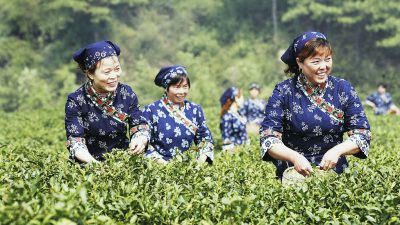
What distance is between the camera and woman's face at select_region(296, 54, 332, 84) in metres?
3.59

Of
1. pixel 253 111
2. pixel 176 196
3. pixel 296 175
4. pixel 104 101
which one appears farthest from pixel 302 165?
pixel 253 111

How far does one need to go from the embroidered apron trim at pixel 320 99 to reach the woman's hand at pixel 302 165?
473 mm

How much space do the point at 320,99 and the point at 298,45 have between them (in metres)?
0.40

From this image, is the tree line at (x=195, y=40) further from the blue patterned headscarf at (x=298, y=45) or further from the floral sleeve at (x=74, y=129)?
the blue patterned headscarf at (x=298, y=45)

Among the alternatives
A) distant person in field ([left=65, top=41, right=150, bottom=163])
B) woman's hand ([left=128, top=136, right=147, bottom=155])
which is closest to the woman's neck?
distant person in field ([left=65, top=41, right=150, bottom=163])

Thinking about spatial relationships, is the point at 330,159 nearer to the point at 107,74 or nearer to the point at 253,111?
the point at 107,74

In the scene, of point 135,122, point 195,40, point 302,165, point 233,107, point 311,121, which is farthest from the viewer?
point 195,40

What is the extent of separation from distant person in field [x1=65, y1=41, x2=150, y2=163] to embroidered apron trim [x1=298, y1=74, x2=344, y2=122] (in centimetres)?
130

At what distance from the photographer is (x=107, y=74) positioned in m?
4.00

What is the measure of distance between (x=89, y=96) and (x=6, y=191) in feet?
5.38

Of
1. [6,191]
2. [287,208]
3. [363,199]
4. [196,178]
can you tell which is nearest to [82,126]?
[196,178]

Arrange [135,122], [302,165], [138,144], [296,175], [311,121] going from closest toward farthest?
1. [302,165]
2. [296,175]
3. [311,121]
4. [138,144]
5. [135,122]

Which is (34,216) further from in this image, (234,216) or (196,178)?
(196,178)

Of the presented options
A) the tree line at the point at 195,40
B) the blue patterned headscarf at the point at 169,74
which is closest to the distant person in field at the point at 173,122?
the blue patterned headscarf at the point at 169,74
